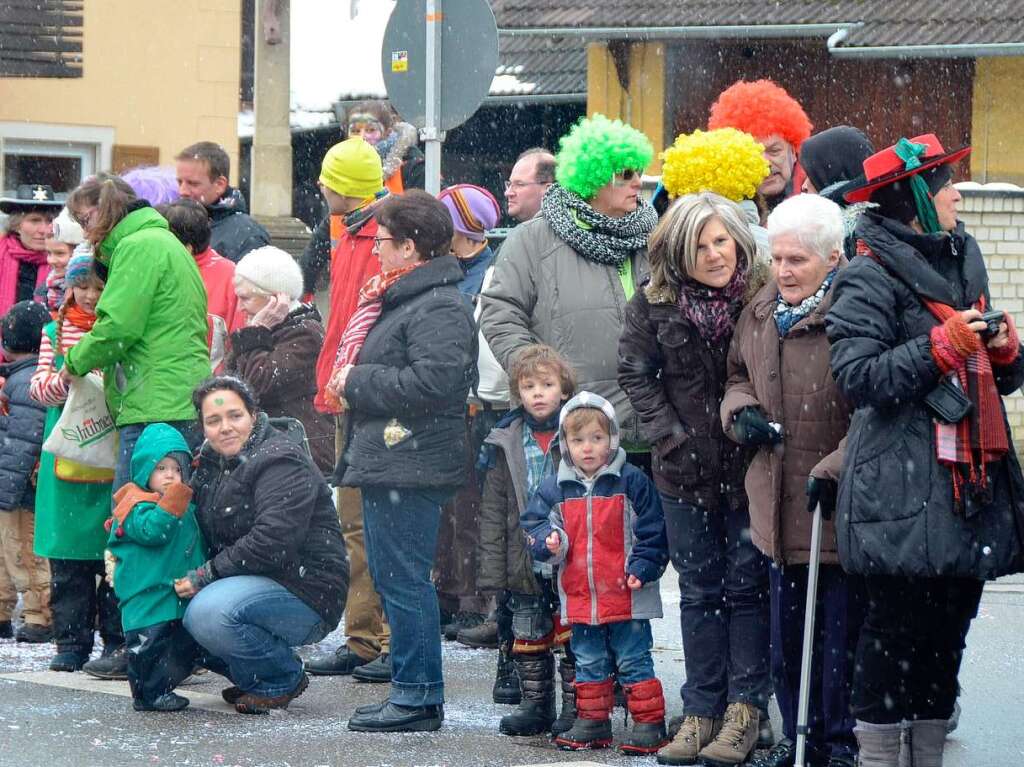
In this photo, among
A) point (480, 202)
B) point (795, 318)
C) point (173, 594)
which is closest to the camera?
point (795, 318)

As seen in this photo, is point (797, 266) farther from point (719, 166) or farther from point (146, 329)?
point (146, 329)

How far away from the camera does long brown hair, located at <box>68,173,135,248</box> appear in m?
7.74

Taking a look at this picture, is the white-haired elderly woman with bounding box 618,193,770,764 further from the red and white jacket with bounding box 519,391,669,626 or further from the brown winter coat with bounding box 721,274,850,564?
the brown winter coat with bounding box 721,274,850,564

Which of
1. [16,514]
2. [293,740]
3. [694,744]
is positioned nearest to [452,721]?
[293,740]

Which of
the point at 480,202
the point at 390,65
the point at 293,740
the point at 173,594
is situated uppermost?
the point at 390,65

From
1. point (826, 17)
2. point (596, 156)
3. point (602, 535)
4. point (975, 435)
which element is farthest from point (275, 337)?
point (826, 17)

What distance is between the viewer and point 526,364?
689cm

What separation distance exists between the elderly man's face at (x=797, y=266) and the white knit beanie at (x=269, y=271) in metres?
A: 2.81

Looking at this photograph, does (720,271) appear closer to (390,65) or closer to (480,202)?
(480,202)

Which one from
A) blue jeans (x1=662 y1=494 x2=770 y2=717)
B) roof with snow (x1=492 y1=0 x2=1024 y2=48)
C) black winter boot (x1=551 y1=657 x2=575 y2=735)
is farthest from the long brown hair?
roof with snow (x1=492 y1=0 x2=1024 y2=48)

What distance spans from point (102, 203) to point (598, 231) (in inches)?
83.3

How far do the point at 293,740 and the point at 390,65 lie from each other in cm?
388

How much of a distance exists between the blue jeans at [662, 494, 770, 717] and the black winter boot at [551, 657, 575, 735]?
51 cm

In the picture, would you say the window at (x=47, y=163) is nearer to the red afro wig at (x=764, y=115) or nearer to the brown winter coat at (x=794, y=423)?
the red afro wig at (x=764, y=115)
